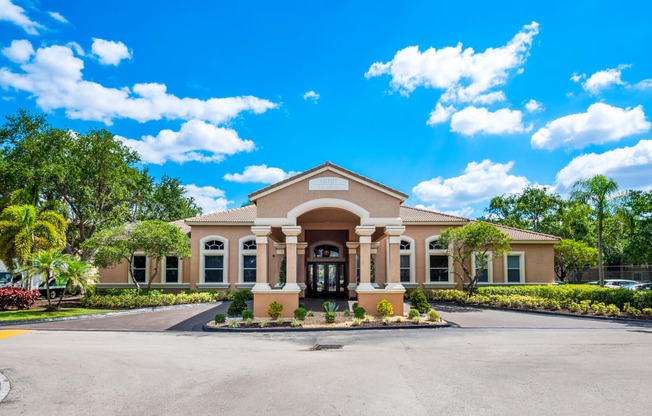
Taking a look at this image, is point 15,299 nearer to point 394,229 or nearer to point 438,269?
point 394,229

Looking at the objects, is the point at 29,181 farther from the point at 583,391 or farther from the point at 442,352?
the point at 583,391

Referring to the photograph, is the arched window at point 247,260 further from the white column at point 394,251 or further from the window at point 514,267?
the window at point 514,267

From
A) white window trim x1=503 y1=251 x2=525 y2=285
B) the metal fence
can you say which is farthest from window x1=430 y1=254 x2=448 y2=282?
the metal fence

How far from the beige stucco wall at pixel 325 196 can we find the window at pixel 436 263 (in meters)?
9.94

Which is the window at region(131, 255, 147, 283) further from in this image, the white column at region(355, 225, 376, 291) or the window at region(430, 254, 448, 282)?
the window at region(430, 254, 448, 282)

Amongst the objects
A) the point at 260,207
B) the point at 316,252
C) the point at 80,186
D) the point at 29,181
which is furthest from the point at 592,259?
the point at 29,181

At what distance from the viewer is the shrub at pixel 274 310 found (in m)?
15.4

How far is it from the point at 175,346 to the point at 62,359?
2595 millimetres

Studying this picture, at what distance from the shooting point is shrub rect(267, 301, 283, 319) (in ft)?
50.5

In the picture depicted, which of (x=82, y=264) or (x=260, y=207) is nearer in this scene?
(x=260, y=207)

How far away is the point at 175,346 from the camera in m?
11.4

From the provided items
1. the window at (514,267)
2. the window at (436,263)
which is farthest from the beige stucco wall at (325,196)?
the window at (514,267)

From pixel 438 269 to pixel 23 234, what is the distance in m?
21.5

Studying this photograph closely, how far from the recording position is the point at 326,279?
25.5 meters
